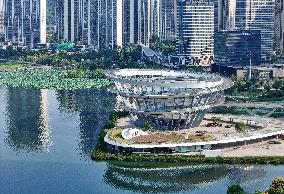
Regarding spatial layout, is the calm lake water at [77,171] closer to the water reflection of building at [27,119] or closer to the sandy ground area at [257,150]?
the water reflection of building at [27,119]

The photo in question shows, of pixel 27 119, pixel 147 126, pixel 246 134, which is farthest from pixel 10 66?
pixel 246 134

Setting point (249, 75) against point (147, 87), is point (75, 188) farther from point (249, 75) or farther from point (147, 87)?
point (249, 75)

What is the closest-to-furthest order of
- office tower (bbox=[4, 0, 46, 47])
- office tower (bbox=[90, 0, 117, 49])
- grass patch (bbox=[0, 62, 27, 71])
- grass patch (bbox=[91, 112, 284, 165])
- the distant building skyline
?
grass patch (bbox=[91, 112, 284, 165])
the distant building skyline
grass patch (bbox=[0, 62, 27, 71])
office tower (bbox=[90, 0, 117, 49])
office tower (bbox=[4, 0, 46, 47])

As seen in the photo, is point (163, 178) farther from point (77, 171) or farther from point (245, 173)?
point (77, 171)

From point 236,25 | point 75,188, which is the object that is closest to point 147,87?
point 75,188

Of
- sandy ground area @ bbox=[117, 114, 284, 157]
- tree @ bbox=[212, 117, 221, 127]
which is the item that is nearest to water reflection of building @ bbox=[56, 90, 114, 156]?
sandy ground area @ bbox=[117, 114, 284, 157]

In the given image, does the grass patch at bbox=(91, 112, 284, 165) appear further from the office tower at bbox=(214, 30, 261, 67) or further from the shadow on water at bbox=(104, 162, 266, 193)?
the office tower at bbox=(214, 30, 261, 67)
